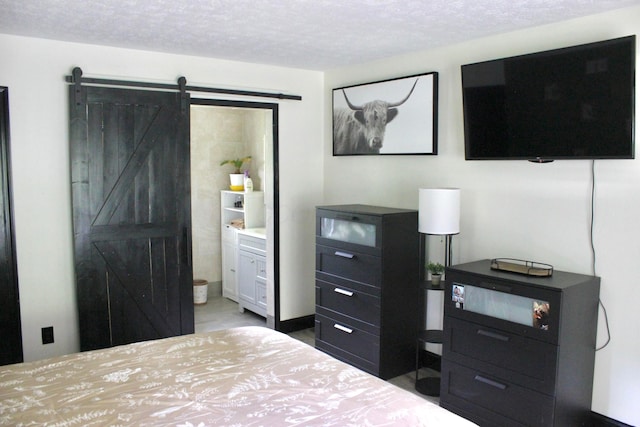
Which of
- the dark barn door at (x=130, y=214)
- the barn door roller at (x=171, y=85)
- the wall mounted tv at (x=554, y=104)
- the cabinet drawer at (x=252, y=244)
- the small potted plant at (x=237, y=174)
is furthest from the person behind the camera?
the small potted plant at (x=237, y=174)

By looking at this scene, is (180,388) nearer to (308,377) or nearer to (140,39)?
(308,377)

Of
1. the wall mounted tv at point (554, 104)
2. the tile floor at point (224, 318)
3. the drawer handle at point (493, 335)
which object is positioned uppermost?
the wall mounted tv at point (554, 104)

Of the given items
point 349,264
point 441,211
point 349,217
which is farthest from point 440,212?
point 349,264

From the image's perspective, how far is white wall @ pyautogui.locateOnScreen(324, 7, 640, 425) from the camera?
2773mm

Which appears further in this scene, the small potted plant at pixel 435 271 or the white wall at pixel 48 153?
the small potted plant at pixel 435 271

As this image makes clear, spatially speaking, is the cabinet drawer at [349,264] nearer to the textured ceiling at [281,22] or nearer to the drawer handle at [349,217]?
the drawer handle at [349,217]

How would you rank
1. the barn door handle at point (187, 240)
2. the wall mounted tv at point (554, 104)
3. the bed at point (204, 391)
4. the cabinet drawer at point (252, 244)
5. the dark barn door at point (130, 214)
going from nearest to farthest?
the bed at point (204, 391) → the wall mounted tv at point (554, 104) → the dark barn door at point (130, 214) → the barn door handle at point (187, 240) → the cabinet drawer at point (252, 244)

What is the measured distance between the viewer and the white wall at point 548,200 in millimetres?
2773

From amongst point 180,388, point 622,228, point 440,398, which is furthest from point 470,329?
point 180,388

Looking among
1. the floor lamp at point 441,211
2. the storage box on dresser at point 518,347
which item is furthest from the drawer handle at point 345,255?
the storage box on dresser at point 518,347

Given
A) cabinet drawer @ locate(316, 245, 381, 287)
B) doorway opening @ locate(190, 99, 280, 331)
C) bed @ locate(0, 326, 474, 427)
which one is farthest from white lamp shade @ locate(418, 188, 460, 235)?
doorway opening @ locate(190, 99, 280, 331)

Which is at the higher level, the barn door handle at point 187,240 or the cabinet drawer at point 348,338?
the barn door handle at point 187,240

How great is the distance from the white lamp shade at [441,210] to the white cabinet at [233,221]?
2.42 m

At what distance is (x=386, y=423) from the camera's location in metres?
1.74
